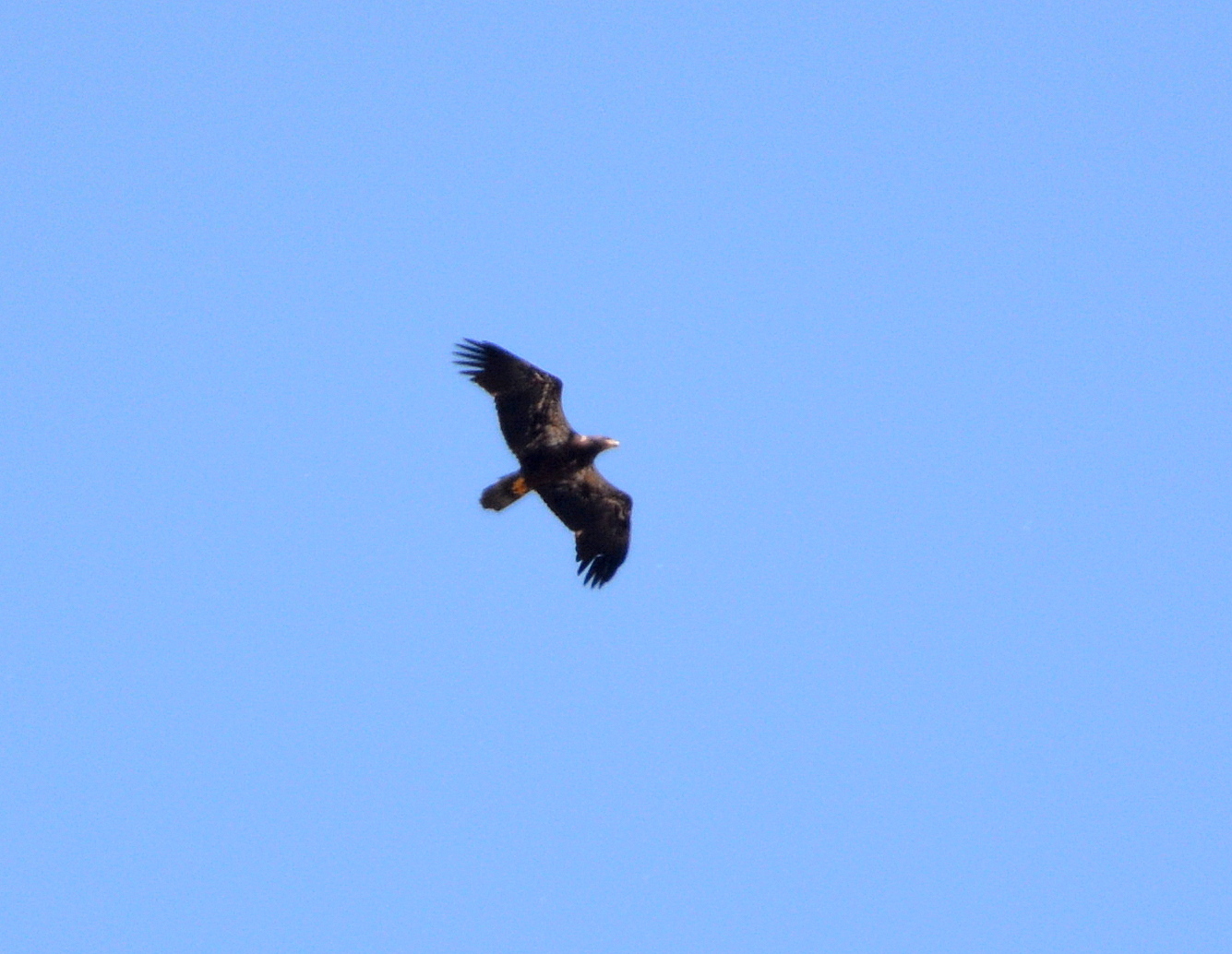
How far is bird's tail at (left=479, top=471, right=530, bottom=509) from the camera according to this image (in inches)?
1284

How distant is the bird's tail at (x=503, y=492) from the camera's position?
3262 cm

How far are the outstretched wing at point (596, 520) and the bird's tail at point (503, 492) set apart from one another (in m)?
0.82

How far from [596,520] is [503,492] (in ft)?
5.20

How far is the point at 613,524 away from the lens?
33.9 metres

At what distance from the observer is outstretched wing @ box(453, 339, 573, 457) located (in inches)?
1281

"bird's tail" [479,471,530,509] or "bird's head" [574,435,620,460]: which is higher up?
"bird's head" [574,435,620,460]

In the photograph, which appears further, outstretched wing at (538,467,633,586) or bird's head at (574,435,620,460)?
outstretched wing at (538,467,633,586)

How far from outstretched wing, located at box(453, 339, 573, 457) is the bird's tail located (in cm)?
31

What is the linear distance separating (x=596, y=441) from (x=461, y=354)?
6.37ft

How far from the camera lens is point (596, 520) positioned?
3381 centimetres

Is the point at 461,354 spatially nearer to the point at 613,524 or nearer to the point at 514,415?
the point at 514,415

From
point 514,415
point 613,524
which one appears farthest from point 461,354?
point 613,524

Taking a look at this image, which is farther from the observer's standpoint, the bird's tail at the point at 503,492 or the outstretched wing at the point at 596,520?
the outstretched wing at the point at 596,520

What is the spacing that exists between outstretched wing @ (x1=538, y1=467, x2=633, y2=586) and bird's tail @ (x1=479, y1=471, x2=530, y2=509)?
2.71ft
